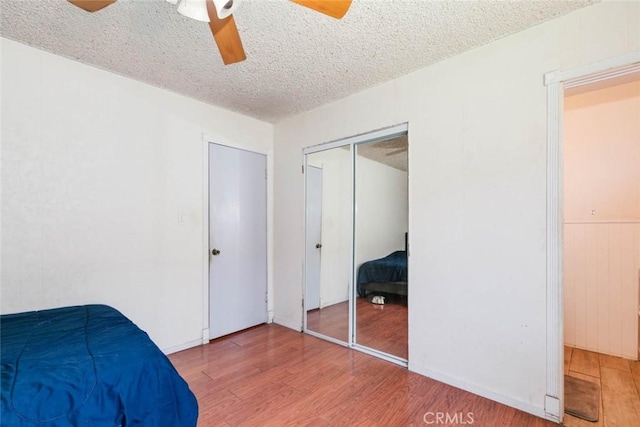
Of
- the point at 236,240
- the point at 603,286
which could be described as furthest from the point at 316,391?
the point at 603,286

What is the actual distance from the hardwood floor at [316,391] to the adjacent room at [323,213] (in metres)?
0.02

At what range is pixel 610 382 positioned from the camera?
88.0 inches

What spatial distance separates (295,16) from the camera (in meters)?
1.84

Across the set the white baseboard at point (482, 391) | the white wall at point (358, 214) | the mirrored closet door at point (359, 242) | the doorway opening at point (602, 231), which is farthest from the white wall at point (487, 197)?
the doorway opening at point (602, 231)

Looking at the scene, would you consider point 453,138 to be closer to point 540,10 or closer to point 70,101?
point 540,10

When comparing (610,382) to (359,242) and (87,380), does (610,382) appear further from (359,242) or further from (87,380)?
(87,380)

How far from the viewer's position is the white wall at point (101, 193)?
210cm

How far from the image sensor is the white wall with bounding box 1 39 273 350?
2100 mm

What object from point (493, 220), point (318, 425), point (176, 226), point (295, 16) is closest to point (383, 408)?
point (318, 425)

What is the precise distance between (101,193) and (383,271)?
8.79 feet

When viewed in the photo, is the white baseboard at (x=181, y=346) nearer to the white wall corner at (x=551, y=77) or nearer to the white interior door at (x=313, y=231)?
the white interior door at (x=313, y=231)

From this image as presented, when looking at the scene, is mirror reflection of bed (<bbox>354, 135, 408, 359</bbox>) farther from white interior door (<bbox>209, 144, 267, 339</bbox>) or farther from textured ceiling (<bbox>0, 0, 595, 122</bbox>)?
white interior door (<bbox>209, 144, 267, 339</bbox>)

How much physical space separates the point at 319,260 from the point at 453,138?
1995 millimetres

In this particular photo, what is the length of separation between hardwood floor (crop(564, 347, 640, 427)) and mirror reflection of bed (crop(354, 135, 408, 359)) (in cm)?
137
